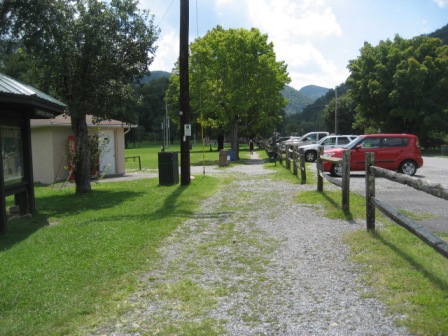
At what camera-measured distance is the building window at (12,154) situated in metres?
9.61

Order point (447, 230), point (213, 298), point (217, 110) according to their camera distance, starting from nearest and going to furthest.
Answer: point (213, 298), point (447, 230), point (217, 110)

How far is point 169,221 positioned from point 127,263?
10.1 ft

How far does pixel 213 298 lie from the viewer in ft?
15.5

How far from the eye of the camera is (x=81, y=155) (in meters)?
15.1

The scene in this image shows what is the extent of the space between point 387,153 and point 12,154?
13.1 m

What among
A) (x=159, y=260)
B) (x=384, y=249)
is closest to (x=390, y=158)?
(x=384, y=249)

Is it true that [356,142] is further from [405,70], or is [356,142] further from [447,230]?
[405,70]

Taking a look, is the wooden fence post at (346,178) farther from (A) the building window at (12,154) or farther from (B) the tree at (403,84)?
(B) the tree at (403,84)

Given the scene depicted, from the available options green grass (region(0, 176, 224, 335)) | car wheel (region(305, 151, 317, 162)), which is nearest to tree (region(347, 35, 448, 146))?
car wheel (region(305, 151, 317, 162))

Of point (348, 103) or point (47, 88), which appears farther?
point (348, 103)

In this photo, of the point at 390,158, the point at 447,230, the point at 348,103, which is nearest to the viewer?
the point at 447,230

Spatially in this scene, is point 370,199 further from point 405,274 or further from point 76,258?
point 76,258

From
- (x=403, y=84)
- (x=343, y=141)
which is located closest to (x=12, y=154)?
(x=343, y=141)

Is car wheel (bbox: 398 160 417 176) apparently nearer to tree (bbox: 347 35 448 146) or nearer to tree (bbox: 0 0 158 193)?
tree (bbox: 0 0 158 193)
